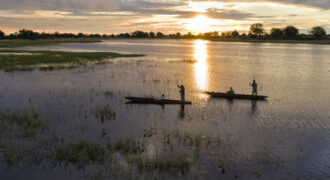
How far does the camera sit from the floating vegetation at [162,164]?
1306 cm

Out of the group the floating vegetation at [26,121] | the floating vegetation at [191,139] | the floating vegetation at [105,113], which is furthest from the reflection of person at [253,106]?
the floating vegetation at [26,121]

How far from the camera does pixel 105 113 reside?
869 inches

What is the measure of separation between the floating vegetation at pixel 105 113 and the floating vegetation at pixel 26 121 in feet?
14.4

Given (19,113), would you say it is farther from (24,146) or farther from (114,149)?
(114,149)

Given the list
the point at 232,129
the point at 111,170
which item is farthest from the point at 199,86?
the point at 111,170

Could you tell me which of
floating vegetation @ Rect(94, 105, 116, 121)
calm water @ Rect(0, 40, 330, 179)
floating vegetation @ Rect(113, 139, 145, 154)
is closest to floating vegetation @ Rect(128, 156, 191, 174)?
calm water @ Rect(0, 40, 330, 179)

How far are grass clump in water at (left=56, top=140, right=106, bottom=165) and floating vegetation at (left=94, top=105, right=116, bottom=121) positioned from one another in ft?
19.1

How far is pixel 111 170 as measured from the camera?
1272cm

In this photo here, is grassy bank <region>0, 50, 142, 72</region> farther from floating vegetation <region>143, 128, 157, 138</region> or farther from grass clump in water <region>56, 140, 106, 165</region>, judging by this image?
grass clump in water <region>56, 140, 106, 165</region>

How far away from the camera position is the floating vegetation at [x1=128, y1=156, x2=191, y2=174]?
1306 centimetres

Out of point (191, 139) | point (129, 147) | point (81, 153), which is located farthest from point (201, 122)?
point (81, 153)

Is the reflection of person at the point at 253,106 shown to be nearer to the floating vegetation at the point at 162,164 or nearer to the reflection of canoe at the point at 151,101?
the reflection of canoe at the point at 151,101

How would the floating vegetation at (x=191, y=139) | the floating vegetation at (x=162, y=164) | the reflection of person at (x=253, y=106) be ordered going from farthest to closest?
the reflection of person at (x=253, y=106), the floating vegetation at (x=191, y=139), the floating vegetation at (x=162, y=164)

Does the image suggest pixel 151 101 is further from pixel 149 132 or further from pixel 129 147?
pixel 129 147
